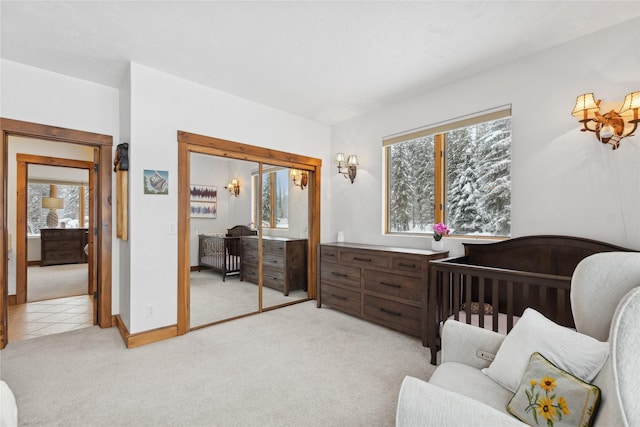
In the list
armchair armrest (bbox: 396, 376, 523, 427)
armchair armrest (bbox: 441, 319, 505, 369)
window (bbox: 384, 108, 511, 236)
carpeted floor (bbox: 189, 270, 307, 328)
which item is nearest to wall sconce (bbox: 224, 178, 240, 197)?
carpeted floor (bbox: 189, 270, 307, 328)

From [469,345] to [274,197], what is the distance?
288cm

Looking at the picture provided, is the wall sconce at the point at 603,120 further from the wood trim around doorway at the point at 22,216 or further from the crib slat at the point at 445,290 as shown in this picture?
the wood trim around doorway at the point at 22,216

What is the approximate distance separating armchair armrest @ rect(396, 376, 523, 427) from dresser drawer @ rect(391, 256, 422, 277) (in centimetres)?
189

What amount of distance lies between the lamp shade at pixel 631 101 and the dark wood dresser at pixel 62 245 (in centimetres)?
963

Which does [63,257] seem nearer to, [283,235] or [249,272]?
[249,272]

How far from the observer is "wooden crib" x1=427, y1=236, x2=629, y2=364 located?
213 centimetres

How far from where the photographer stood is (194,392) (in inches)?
79.7

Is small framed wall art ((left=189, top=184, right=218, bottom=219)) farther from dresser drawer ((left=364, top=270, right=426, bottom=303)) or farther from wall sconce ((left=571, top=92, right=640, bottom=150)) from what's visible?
wall sconce ((left=571, top=92, right=640, bottom=150))

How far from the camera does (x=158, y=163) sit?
9.46 feet

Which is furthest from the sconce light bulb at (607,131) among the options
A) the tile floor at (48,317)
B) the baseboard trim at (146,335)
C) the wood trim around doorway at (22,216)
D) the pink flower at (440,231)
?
the wood trim around doorway at (22,216)

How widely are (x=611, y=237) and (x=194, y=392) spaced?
325 cm

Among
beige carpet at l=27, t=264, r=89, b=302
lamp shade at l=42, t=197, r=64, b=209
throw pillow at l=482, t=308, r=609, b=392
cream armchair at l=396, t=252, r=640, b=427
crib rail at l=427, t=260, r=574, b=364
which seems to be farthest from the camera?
lamp shade at l=42, t=197, r=64, b=209

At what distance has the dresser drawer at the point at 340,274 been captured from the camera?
3.51 meters

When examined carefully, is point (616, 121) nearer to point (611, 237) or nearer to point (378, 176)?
point (611, 237)
